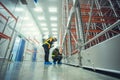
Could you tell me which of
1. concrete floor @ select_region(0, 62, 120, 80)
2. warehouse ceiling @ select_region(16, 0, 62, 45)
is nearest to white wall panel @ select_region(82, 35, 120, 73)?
concrete floor @ select_region(0, 62, 120, 80)

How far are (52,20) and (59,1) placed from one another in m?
3.82

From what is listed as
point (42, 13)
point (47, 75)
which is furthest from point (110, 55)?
point (42, 13)

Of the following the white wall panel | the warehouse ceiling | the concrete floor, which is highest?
the warehouse ceiling

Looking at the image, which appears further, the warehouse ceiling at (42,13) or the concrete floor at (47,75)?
the warehouse ceiling at (42,13)

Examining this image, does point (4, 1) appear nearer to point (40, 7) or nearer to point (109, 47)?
point (109, 47)

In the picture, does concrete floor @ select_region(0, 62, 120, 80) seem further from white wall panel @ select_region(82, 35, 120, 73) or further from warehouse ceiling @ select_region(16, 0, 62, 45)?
warehouse ceiling @ select_region(16, 0, 62, 45)

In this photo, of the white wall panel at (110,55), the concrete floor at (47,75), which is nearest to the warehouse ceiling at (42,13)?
the concrete floor at (47,75)

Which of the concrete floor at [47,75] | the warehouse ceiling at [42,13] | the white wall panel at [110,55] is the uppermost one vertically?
the warehouse ceiling at [42,13]

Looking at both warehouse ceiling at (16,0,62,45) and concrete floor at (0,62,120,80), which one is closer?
concrete floor at (0,62,120,80)

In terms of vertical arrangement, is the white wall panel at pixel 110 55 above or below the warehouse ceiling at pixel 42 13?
below

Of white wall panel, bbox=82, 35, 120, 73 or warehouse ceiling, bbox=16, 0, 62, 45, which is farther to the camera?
warehouse ceiling, bbox=16, 0, 62, 45

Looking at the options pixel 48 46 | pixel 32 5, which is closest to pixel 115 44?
pixel 48 46

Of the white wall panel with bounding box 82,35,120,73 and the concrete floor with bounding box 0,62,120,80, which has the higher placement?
the white wall panel with bounding box 82,35,120,73

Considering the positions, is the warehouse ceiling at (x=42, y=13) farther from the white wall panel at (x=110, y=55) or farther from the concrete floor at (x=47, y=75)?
the white wall panel at (x=110, y=55)
